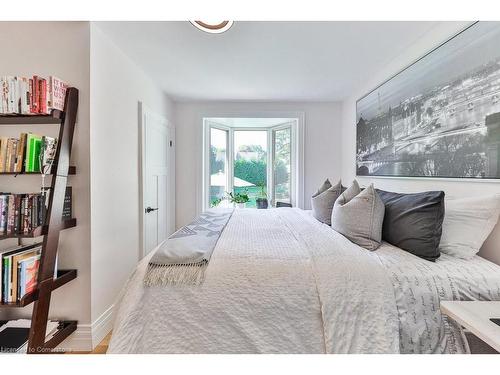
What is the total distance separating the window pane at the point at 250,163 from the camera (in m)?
4.64

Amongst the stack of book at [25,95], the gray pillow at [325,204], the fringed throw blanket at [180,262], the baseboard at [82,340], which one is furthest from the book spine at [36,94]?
the gray pillow at [325,204]

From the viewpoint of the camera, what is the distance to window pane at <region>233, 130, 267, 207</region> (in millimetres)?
4641

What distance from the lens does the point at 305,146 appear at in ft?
13.2

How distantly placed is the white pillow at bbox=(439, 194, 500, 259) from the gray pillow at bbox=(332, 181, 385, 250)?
34cm

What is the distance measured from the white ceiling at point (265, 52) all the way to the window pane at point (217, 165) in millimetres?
1173

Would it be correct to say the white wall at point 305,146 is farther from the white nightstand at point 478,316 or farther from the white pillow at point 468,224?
the white nightstand at point 478,316

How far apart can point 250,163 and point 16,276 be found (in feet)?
11.6

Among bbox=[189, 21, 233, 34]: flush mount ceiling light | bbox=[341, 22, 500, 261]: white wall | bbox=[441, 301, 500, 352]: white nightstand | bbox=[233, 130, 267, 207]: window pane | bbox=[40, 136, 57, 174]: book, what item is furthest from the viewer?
bbox=[233, 130, 267, 207]: window pane

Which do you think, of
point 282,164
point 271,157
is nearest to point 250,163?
point 271,157

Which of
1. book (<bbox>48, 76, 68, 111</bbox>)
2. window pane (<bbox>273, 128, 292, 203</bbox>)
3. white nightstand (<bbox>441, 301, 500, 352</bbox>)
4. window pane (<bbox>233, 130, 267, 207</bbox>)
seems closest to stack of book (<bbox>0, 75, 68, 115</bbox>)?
book (<bbox>48, 76, 68, 111</bbox>)

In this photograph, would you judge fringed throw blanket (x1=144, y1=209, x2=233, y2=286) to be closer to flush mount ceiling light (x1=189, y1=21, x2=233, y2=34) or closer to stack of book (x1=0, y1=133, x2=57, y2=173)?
stack of book (x1=0, y1=133, x2=57, y2=173)

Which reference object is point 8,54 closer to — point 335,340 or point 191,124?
point 191,124
